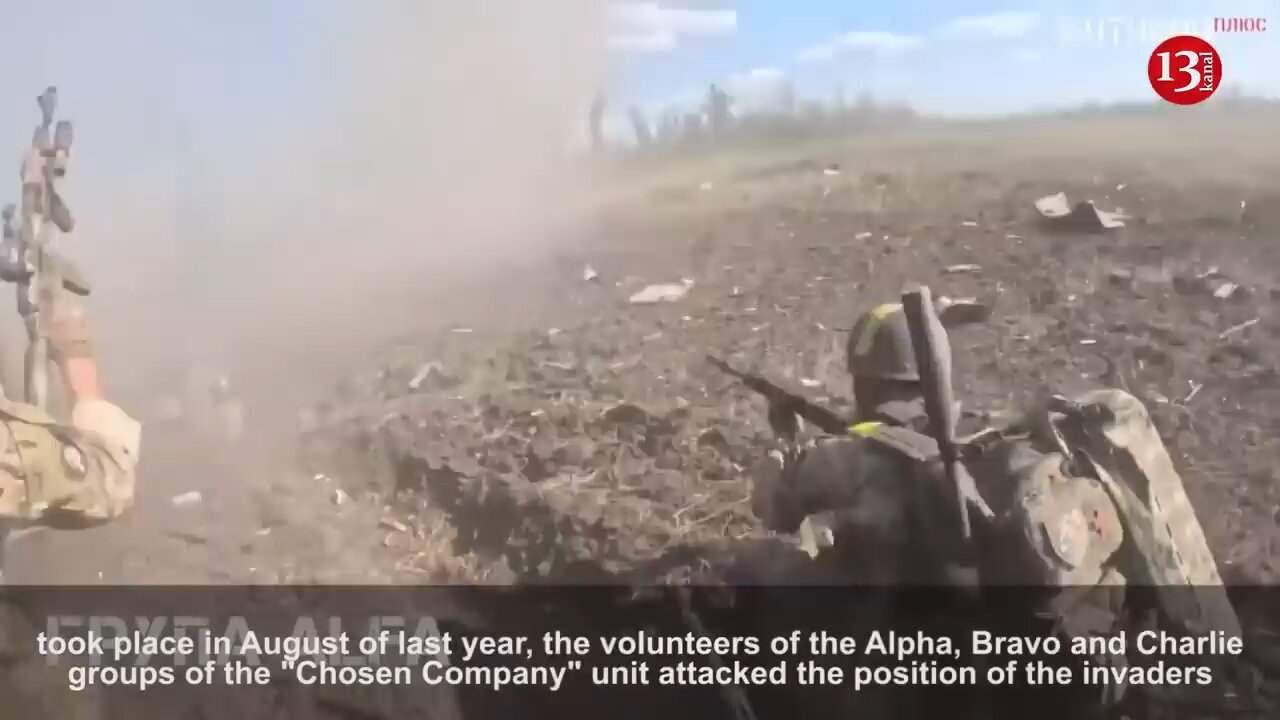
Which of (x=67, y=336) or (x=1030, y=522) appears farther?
(x=67, y=336)

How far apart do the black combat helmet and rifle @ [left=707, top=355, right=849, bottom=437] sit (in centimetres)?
6

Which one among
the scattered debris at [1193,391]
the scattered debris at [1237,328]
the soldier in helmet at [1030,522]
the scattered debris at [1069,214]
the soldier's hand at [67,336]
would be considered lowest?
the soldier in helmet at [1030,522]

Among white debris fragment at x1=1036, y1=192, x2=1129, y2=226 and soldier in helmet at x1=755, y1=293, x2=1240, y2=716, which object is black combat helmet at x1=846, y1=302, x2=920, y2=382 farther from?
white debris fragment at x1=1036, y1=192, x2=1129, y2=226

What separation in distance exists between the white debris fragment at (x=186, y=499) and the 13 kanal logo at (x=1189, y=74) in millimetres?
1331

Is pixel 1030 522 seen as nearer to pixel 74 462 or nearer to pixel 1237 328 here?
pixel 1237 328

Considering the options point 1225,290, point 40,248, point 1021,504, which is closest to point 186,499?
point 40,248

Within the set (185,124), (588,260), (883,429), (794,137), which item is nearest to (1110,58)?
(794,137)

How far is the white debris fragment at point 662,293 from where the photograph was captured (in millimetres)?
1398

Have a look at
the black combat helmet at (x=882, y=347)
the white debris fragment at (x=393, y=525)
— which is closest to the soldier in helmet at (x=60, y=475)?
the white debris fragment at (x=393, y=525)

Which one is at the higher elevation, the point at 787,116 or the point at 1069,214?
the point at 787,116

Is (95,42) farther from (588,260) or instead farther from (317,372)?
(588,260)

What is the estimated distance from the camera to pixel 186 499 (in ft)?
4.58

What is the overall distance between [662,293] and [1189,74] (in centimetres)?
73

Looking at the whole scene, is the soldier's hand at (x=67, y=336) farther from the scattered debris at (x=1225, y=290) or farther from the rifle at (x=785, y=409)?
the scattered debris at (x=1225, y=290)
